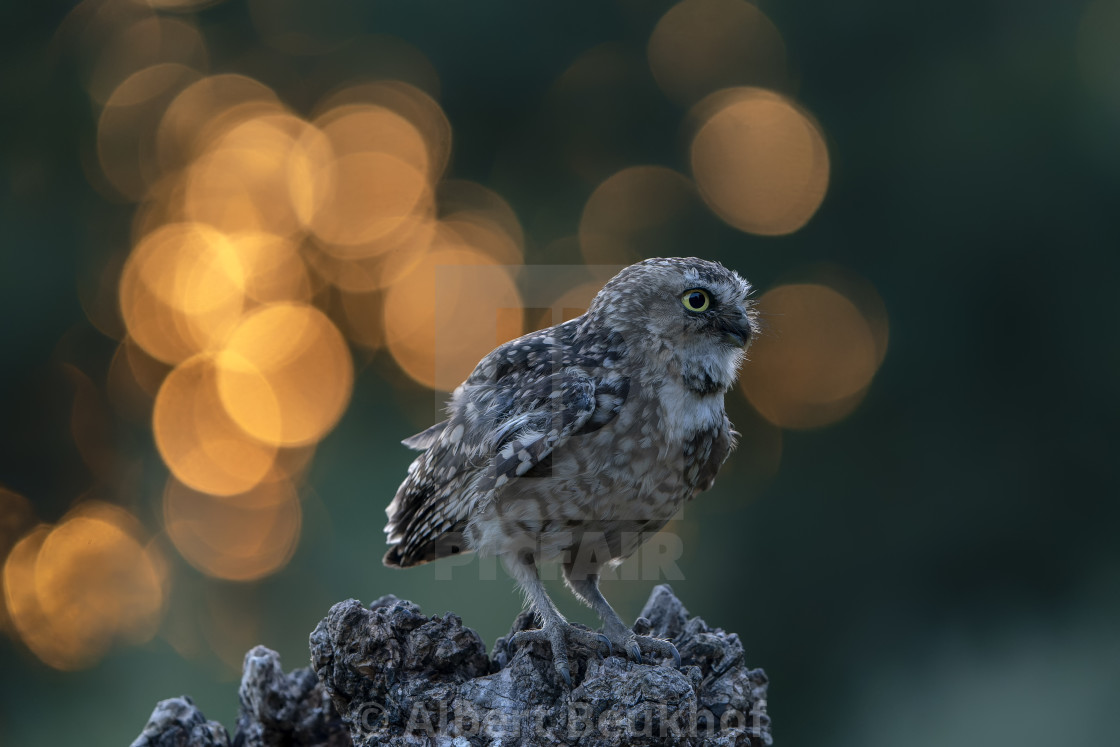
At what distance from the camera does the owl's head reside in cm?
309

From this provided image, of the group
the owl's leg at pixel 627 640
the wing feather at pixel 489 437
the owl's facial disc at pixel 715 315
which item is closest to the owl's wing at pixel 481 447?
the wing feather at pixel 489 437

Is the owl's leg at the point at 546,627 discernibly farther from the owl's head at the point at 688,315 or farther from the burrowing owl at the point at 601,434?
the owl's head at the point at 688,315

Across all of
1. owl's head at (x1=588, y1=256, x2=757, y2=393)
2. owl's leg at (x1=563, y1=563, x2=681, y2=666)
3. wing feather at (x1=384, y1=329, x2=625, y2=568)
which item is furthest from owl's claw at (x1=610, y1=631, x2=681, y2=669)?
owl's head at (x1=588, y1=256, x2=757, y2=393)

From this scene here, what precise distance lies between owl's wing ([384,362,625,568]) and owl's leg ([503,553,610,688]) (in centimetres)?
25

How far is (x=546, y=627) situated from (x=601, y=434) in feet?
2.13

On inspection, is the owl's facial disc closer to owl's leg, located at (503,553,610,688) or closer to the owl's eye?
the owl's eye

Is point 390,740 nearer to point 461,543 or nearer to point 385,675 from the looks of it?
point 385,675

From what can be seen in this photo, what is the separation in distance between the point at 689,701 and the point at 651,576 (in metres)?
2.07

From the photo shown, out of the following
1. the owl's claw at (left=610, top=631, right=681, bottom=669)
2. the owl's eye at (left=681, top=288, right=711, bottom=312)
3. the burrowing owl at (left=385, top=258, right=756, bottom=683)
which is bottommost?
the owl's claw at (left=610, top=631, right=681, bottom=669)

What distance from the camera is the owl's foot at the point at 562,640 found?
9.52 feet

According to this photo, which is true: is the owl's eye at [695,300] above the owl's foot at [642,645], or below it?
above

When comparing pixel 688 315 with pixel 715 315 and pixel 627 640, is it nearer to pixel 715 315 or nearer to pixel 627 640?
pixel 715 315

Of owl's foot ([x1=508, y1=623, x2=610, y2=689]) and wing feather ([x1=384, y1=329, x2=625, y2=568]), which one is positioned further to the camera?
wing feather ([x1=384, y1=329, x2=625, y2=568])

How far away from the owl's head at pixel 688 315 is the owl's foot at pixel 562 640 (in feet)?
2.95
